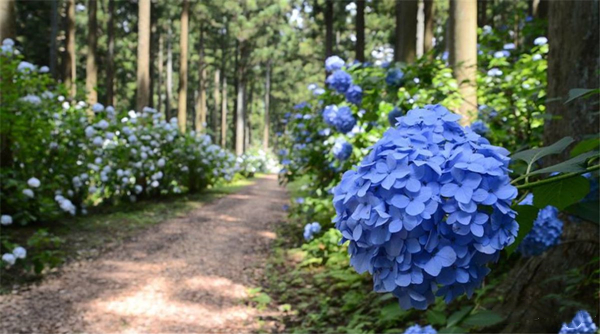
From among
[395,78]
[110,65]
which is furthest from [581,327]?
[110,65]

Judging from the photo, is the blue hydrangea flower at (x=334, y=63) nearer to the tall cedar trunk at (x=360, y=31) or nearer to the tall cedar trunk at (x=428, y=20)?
the tall cedar trunk at (x=428, y=20)

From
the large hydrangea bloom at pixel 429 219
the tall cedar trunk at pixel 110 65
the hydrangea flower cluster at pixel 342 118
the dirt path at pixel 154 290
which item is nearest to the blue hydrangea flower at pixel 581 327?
the large hydrangea bloom at pixel 429 219

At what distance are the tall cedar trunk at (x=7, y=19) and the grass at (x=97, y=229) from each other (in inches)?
85.3

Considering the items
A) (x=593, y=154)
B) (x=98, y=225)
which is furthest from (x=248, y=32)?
(x=593, y=154)

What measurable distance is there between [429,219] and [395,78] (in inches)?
98.2

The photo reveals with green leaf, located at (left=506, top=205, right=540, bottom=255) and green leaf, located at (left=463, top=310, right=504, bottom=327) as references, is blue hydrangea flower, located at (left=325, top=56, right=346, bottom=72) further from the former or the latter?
green leaf, located at (left=506, top=205, right=540, bottom=255)

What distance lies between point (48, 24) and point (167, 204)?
47.3 feet

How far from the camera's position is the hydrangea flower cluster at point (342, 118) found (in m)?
3.98

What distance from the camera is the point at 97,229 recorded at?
253 inches

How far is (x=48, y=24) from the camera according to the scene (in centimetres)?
1981

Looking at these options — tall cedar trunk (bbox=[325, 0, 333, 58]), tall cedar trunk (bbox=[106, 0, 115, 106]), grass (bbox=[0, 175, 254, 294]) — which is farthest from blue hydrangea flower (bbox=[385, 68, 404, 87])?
tall cedar trunk (bbox=[106, 0, 115, 106])

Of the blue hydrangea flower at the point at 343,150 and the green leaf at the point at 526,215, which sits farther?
the blue hydrangea flower at the point at 343,150

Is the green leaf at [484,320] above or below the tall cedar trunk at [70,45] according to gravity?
below

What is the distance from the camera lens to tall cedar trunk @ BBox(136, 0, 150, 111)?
10.8 meters
